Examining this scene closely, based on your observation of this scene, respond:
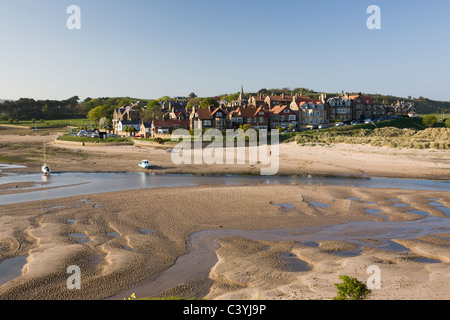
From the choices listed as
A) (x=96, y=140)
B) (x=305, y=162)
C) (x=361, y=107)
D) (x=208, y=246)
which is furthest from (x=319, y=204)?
(x=361, y=107)

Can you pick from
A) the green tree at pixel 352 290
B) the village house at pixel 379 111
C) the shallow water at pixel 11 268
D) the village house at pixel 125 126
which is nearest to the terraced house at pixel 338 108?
the village house at pixel 379 111

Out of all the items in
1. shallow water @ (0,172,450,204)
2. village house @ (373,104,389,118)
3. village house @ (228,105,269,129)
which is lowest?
shallow water @ (0,172,450,204)

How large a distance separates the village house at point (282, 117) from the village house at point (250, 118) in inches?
80.7

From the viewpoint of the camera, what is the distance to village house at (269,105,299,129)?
7719cm

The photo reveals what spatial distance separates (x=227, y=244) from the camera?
15938 millimetres

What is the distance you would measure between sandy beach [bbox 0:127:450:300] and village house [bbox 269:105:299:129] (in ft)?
162

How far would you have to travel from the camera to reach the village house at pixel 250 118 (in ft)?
241

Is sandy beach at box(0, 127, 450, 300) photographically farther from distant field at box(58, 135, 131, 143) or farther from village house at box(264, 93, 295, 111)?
village house at box(264, 93, 295, 111)

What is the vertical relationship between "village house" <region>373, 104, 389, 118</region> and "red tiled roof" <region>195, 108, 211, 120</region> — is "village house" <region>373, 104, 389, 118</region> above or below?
above

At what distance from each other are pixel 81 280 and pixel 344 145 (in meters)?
47.4

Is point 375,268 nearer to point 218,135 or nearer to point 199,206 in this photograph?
point 199,206

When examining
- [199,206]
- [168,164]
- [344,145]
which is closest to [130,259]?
[199,206]

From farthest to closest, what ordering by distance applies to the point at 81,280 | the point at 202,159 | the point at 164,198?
the point at 202,159 → the point at 164,198 → the point at 81,280

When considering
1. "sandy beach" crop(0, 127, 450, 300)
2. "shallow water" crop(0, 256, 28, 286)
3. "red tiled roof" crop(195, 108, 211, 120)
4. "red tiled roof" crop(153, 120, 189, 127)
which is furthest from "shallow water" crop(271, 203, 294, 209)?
"red tiled roof" crop(153, 120, 189, 127)
